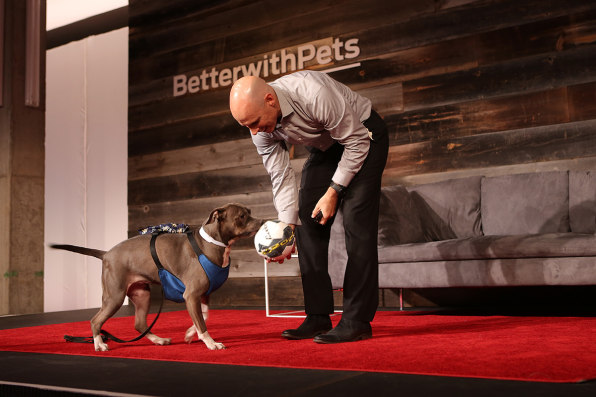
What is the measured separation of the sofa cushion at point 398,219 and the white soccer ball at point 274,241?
1.55m

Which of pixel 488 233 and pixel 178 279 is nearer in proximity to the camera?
pixel 178 279

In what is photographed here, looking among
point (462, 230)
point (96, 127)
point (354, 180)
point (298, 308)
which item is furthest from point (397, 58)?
point (96, 127)

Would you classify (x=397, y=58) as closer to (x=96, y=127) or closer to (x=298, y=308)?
(x=298, y=308)

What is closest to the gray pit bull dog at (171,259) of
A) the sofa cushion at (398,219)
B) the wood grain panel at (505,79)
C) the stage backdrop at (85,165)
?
the sofa cushion at (398,219)

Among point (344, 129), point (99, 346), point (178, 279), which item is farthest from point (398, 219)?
point (99, 346)

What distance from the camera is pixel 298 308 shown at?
15.7 ft

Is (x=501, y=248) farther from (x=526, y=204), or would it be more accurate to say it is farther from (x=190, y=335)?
(x=190, y=335)

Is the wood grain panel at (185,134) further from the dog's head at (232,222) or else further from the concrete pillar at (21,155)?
the dog's head at (232,222)

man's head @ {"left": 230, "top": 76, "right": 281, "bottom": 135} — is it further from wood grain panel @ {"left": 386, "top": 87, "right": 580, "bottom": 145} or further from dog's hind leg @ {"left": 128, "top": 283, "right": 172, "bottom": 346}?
wood grain panel @ {"left": 386, "top": 87, "right": 580, "bottom": 145}

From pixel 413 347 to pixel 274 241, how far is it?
642mm

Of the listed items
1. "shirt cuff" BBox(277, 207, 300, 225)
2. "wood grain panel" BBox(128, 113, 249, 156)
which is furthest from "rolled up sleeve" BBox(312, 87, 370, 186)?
"wood grain panel" BBox(128, 113, 249, 156)

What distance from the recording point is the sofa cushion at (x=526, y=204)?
3631mm

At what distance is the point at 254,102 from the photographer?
2.13 metres

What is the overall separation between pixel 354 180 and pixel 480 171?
2113 mm
